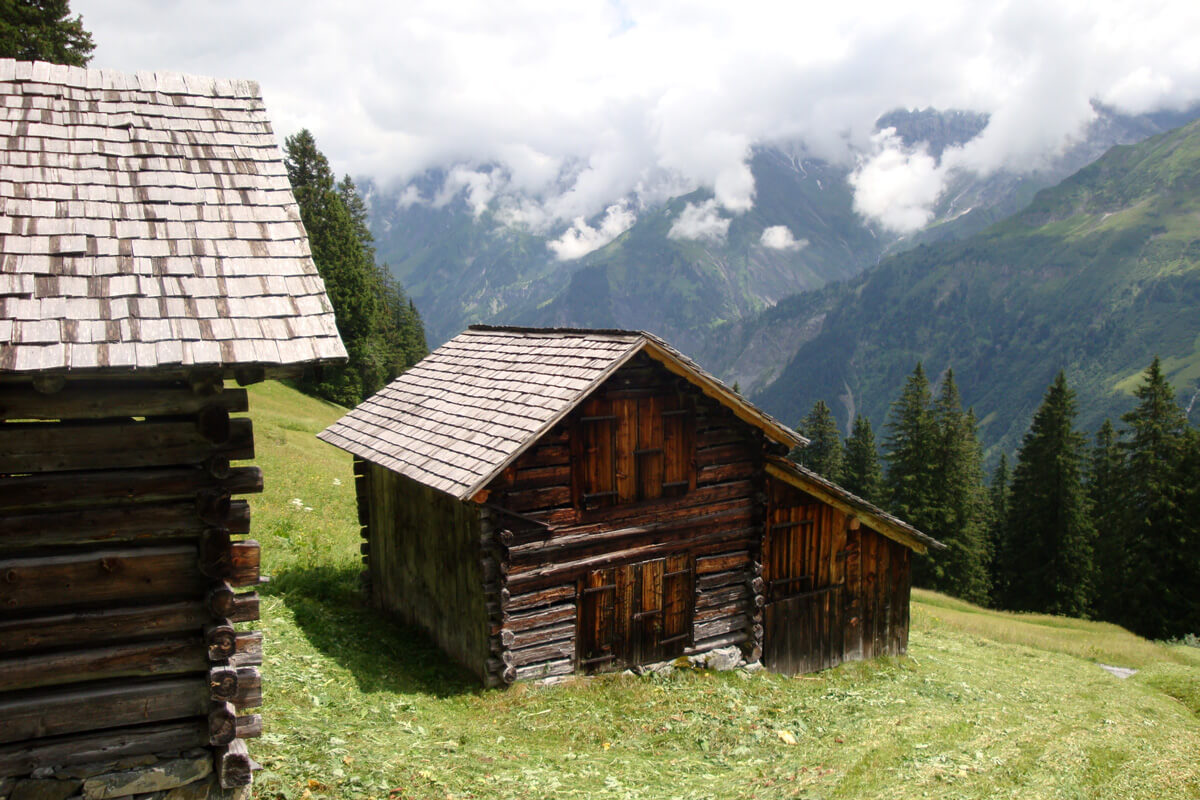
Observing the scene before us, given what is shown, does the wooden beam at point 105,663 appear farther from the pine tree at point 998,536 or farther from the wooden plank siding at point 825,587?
the pine tree at point 998,536

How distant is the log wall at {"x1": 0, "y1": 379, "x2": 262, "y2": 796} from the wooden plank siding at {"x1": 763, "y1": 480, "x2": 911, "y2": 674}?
11.4 metres

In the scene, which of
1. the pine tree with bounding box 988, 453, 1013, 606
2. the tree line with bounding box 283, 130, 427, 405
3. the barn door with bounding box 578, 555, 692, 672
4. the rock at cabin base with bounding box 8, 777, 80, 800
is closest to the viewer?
the rock at cabin base with bounding box 8, 777, 80, 800

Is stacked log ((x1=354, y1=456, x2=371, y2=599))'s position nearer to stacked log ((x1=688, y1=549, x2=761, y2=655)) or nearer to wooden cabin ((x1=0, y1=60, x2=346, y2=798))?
stacked log ((x1=688, y1=549, x2=761, y2=655))

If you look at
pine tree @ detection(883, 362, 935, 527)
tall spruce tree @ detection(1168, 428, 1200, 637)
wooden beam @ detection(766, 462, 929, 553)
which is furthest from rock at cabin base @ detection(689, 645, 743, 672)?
pine tree @ detection(883, 362, 935, 527)

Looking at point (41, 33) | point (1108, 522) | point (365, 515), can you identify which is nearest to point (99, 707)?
point (365, 515)

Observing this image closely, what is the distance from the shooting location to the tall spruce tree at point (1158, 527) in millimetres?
37031

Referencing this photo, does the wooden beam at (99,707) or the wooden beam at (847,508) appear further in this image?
the wooden beam at (847,508)

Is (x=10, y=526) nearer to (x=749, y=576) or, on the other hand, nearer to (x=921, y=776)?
(x=921, y=776)

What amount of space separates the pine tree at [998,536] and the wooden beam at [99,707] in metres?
50.6

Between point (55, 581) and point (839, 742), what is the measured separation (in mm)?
10919

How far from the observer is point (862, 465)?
188 ft

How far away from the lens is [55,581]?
689cm

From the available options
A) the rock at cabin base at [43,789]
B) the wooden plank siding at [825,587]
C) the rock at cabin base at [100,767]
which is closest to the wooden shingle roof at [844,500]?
the wooden plank siding at [825,587]

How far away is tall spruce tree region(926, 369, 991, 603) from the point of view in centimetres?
4516
